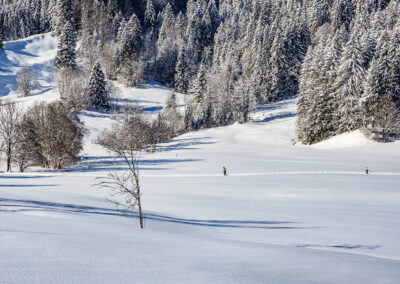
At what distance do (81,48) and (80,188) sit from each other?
99.9 meters

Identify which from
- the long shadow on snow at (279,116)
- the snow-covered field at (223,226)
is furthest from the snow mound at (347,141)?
the long shadow on snow at (279,116)

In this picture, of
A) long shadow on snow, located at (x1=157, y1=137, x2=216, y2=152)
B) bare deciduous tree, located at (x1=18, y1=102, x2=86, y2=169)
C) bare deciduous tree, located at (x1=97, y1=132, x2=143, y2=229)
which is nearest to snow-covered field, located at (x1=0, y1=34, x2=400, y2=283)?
bare deciduous tree, located at (x1=97, y1=132, x2=143, y2=229)

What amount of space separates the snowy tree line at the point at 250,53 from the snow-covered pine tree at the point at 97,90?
6846mm

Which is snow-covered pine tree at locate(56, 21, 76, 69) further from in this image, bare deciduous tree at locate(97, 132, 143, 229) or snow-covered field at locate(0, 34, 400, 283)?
bare deciduous tree at locate(97, 132, 143, 229)

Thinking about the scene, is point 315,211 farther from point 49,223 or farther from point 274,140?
point 274,140

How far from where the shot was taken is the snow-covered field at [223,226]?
4391mm

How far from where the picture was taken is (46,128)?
3469cm

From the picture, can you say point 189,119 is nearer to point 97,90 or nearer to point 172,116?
point 172,116

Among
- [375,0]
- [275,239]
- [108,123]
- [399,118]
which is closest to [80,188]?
[275,239]

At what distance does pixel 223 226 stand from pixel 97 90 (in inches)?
2711

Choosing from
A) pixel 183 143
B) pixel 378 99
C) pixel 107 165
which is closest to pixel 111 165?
pixel 107 165

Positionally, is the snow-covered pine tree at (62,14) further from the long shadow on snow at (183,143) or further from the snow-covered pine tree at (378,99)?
the snow-covered pine tree at (378,99)

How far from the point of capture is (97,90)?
7338cm

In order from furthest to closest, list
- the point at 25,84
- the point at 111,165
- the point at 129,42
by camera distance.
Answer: the point at 129,42
the point at 25,84
the point at 111,165
